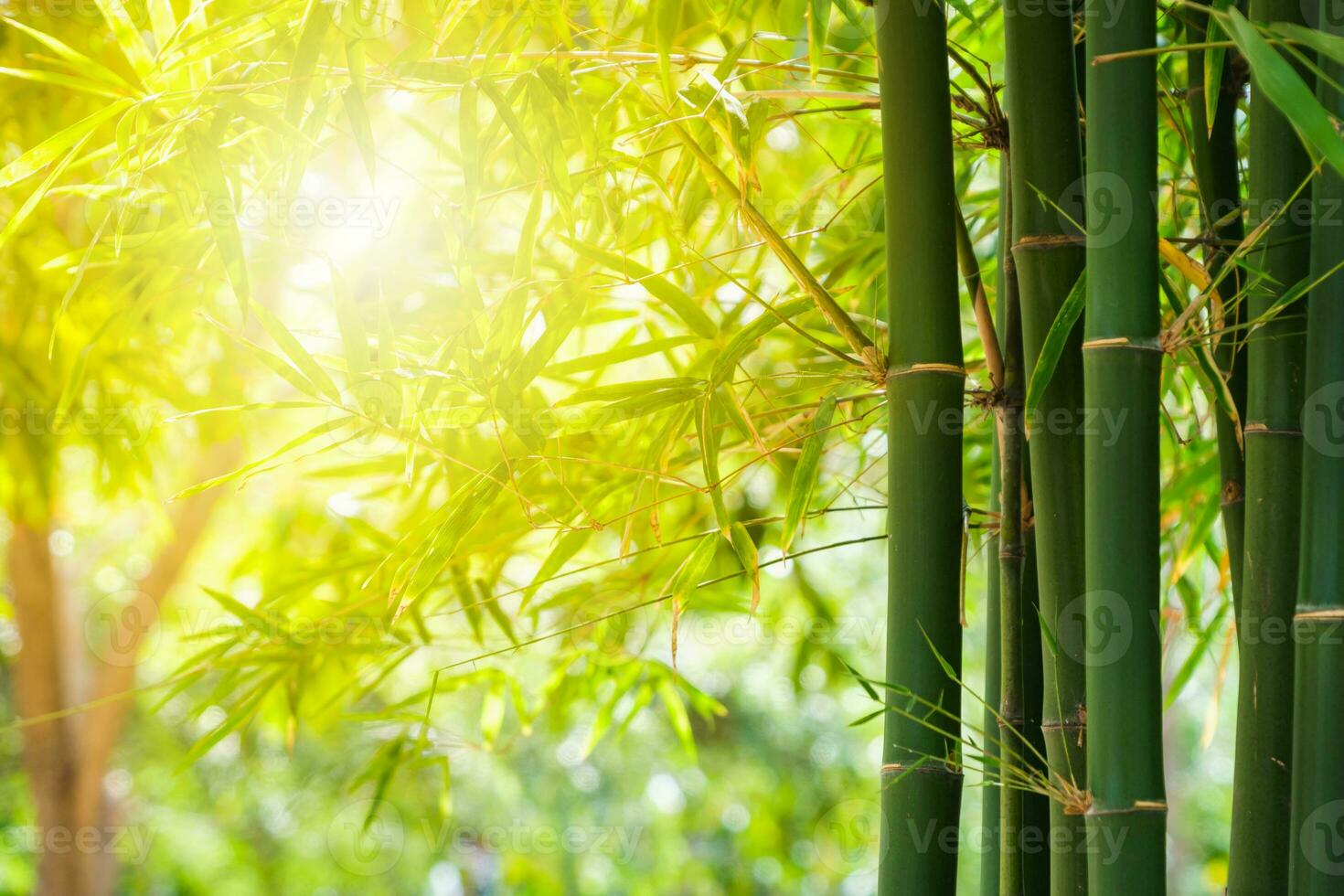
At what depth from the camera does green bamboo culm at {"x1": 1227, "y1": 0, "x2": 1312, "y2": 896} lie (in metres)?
0.53

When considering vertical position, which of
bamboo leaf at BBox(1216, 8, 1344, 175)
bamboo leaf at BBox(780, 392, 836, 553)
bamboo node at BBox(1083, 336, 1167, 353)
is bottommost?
bamboo leaf at BBox(780, 392, 836, 553)

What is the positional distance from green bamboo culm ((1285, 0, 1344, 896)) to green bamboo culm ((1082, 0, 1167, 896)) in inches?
2.7

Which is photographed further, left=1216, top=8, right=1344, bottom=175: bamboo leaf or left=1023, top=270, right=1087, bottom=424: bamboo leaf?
left=1023, top=270, right=1087, bottom=424: bamboo leaf

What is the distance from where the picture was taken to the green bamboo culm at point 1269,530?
0.53m

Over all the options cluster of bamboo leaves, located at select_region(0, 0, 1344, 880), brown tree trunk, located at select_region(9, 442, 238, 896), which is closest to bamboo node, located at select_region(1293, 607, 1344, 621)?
cluster of bamboo leaves, located at select_region(0, 0, 1344, 880)

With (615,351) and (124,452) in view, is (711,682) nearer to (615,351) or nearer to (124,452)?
(124,452)

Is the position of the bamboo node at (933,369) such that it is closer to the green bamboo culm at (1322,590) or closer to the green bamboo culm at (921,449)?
the green bamboo culm at (921,449)

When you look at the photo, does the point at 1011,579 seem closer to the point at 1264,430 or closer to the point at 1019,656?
the point at 1019,656

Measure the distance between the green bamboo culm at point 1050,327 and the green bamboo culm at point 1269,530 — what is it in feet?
0.25

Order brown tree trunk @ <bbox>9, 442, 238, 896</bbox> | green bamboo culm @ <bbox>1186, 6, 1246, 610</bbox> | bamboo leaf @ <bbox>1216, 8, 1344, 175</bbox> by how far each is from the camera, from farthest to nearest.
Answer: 1. brown tree trunk @ <bbox>9, 442, 238, 896</bbox>
2. green bamboo culm @ <bbox>1186, 6, 1246, 610</bbox>
3. bamboo leaf @ <bbox>1216, 8, 1344, 175</bbox>

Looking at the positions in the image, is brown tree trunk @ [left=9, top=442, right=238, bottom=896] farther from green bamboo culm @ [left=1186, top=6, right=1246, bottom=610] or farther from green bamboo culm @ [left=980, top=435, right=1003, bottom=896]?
green bamboo culm @ [left=1186, top=6, right=1246, bottom=610]

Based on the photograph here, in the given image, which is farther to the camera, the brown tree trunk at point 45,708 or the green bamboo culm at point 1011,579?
the brown tree trunk at point 45,708

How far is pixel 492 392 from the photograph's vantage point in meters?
0.60

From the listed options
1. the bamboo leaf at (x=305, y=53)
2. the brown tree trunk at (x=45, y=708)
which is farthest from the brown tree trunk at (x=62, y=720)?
the bamboo leaf at (x=305, y=53)
